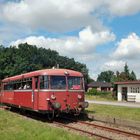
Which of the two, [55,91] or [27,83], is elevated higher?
[27,83]

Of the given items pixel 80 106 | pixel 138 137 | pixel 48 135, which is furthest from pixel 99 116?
pixel 48 135

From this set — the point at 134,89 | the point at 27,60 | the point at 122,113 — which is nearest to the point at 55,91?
the point at 122,113

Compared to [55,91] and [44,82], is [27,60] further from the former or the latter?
[55,91]

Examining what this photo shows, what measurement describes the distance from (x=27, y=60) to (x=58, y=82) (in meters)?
91.2

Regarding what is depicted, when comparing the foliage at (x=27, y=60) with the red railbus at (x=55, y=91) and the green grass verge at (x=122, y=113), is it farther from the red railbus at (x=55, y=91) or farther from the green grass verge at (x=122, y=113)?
the red railbus at (x=55, y=91)

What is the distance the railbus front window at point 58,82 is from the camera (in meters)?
20.2

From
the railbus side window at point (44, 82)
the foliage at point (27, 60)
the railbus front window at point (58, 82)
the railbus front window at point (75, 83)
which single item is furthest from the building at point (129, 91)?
the foliage at point (27, 60)

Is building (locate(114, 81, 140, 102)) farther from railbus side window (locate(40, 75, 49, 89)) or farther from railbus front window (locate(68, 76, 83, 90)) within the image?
railbus side window (locate(40, 75, 49, 89))

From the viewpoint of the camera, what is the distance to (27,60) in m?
111

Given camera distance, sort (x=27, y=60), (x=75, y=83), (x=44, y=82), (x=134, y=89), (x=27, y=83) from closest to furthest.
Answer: (x=44, y=82), (x=75, y=83), (x=27, y=83), (x=134, y=89), (x=27, y=60)

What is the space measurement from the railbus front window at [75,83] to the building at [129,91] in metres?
30.4

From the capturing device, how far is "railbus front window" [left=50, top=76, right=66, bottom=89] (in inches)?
794

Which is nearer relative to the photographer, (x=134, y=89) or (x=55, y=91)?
(x=55, y=91)

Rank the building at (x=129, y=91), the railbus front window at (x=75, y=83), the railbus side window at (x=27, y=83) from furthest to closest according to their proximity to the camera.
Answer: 1. the building at (x=129, y=91)
2. the railbus side window at (x=27, y=83)
3. the railbus front window at (x=75, y=83)
